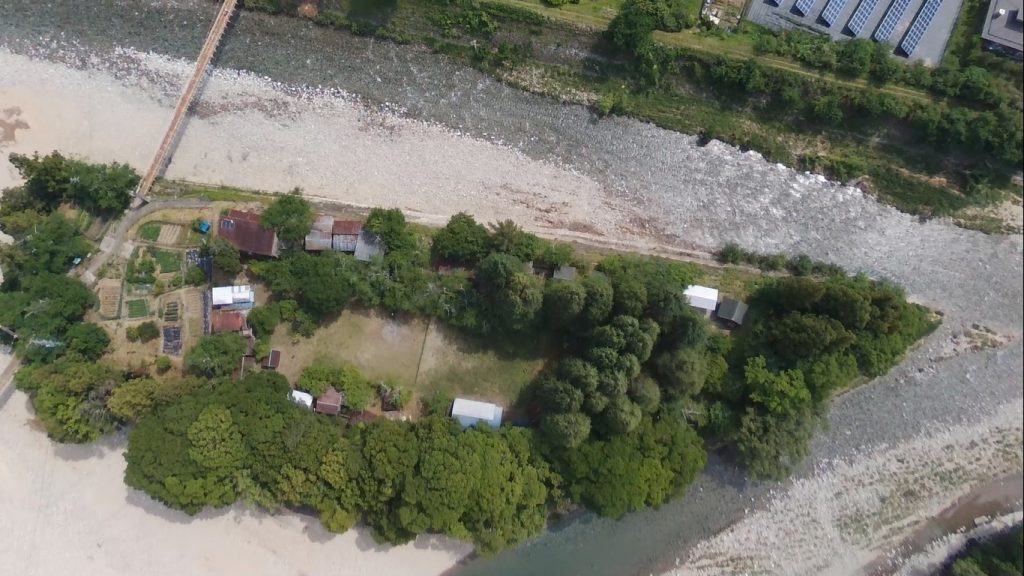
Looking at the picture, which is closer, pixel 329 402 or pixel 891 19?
pixel 329 402

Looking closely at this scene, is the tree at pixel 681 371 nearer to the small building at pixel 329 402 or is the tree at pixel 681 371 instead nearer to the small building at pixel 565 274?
the small building at pixel 565 274

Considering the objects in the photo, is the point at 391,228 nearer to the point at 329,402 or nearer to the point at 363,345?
the point at 363,345

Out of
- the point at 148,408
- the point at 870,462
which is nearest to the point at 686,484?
the point at 870,462

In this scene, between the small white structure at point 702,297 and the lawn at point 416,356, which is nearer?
the lawn at point 416,356

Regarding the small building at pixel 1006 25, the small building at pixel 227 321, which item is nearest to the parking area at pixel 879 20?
the small building at pixel 1006 25

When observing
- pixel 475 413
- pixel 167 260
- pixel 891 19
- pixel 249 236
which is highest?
pixel 891 19

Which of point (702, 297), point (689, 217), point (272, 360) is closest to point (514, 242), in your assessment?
point (702, 297)

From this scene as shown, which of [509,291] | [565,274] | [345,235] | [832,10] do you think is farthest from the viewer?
[832,10]
